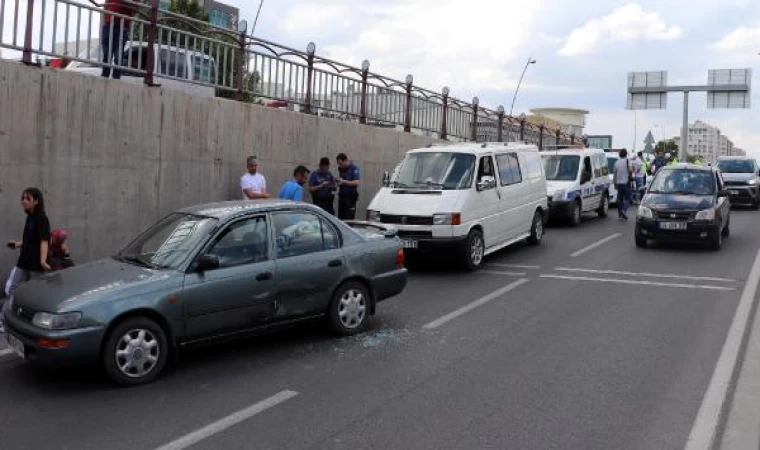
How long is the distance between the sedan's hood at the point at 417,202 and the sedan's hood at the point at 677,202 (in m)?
4.85

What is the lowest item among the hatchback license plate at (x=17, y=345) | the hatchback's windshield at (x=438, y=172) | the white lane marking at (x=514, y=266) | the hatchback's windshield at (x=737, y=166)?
the hatchback license plate at (x=17, y=345)

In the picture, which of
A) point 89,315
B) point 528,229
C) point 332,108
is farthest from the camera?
point 332,108

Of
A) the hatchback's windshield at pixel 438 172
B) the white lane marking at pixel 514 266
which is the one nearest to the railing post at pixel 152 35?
the hatchback's windshield at pixel 438 172

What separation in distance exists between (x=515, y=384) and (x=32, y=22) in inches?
298

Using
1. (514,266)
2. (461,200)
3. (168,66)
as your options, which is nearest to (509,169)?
(514,266)

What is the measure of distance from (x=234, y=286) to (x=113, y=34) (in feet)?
19.1

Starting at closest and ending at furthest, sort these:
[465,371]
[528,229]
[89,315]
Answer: [89,315], [465,371], [528,229]

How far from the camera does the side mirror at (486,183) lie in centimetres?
1176

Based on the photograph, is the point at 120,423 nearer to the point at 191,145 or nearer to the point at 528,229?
the point at 191,145

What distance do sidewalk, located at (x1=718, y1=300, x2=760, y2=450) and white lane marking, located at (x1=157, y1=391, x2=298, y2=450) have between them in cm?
311

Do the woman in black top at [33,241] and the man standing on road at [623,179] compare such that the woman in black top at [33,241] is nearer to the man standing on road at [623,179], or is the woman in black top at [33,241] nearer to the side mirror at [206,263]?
the side mirror at [206,263]

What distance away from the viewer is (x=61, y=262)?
7.78 m

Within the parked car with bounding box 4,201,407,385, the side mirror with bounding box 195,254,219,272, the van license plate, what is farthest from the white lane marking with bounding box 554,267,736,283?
the side mirror with bounding box 195,254,219,272

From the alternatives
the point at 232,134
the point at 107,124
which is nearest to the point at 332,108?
the point at 232,134
